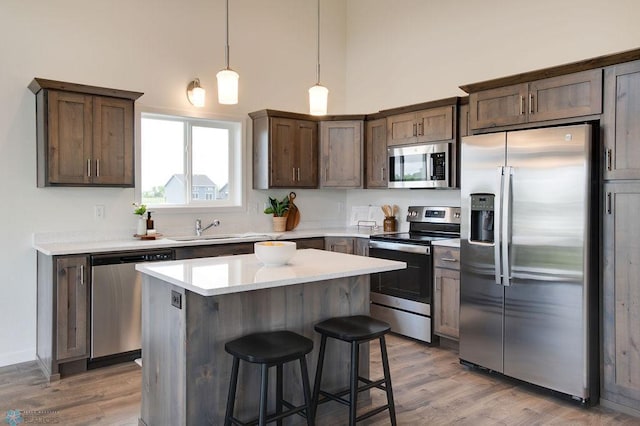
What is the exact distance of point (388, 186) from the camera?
503 centimetres

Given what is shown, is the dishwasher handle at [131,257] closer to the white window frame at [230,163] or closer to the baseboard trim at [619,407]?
the white window frame at [230,163]

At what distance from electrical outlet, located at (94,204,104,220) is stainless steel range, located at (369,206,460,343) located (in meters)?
2.49

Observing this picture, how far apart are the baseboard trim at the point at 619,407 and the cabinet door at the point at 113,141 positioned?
12.4 feet

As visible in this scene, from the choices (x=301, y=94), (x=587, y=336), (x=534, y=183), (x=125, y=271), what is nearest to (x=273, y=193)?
(x=301, y=94)

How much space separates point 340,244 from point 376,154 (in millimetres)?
1048

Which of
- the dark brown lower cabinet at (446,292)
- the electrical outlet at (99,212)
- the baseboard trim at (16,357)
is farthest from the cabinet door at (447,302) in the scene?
the baseboard trim at (16,357)

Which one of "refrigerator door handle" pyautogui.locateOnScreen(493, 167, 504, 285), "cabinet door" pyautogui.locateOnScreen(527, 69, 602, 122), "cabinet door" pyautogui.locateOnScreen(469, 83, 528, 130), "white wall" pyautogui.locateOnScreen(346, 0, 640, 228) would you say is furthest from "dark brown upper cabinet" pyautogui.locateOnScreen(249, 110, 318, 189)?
"cabinet door" pyautogui.locateOnScreen(527, 69, 602, 122)

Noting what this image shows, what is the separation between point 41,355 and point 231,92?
2544 mm

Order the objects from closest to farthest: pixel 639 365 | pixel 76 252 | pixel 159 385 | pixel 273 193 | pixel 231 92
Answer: pixel 159 385 < pixel 639 365 < pixel 231 92 < pixel 76 252 < pixel 273 193

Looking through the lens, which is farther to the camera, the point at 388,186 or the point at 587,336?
the point at 388,186

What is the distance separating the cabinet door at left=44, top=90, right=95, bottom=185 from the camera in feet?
11.9

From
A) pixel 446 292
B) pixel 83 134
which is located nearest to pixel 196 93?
pixel 83 134

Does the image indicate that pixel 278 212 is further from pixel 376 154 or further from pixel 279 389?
pixel 279 389

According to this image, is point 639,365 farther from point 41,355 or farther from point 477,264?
point 41,355
